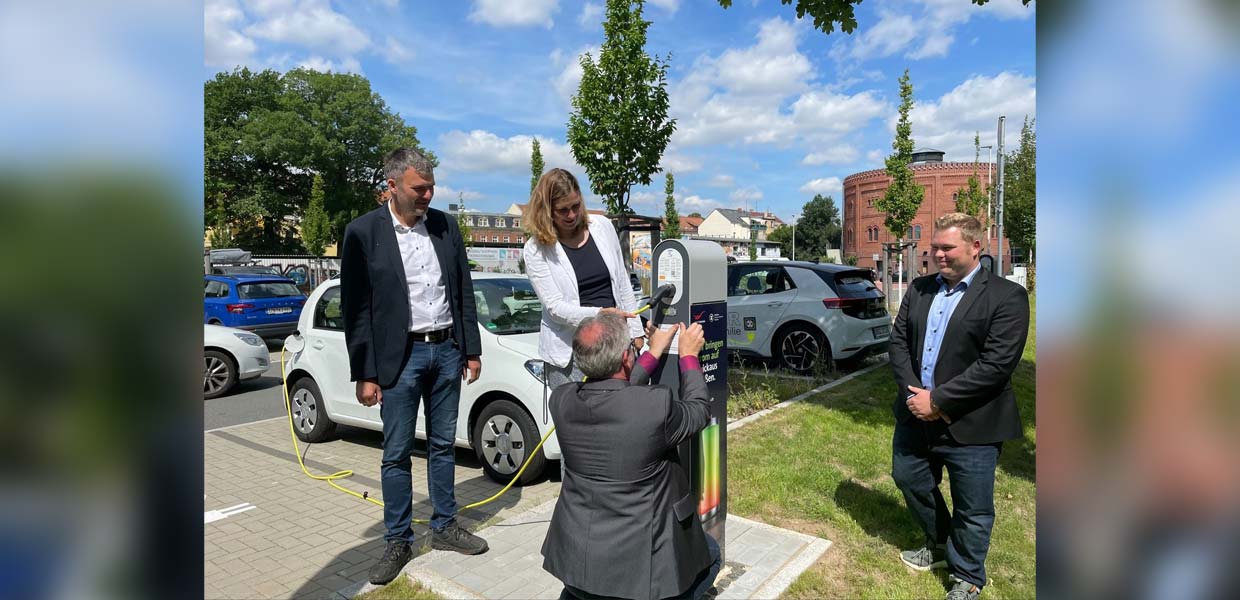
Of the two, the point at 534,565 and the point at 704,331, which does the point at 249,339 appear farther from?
the point at 704,331

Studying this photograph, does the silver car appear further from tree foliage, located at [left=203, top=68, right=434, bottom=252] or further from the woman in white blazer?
tree foliage, located at [left=203, top=68, right=434, bottom=252]

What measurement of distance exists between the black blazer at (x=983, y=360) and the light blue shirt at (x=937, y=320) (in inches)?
1.7

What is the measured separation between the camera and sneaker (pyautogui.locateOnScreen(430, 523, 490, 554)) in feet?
13.4

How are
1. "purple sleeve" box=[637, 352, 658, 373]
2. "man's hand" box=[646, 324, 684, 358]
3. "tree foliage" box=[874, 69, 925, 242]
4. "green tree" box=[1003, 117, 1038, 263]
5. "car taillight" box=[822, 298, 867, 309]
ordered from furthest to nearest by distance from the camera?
"green tree" box=[1003, 117, 1038, 263] < "tree foliage" box=[874, 69, 925, 242] < "car taillight" box=[822, 298, 867, 309] < "man's hand" box=[646, 324, 684, 358] < "purple sleeve" box=[637, 352, 658, 373]

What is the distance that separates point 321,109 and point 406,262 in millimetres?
51332

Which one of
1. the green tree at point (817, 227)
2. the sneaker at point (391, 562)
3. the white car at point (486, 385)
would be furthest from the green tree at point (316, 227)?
the green tree at point (817, 227)

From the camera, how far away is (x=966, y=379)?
3336 mm

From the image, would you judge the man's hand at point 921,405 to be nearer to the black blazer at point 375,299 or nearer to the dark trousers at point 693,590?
the dark trousers at point 693,590

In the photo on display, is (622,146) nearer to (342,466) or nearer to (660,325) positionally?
(342,466)

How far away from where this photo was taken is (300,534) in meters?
4.67

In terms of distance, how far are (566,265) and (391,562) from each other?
1.91 metres

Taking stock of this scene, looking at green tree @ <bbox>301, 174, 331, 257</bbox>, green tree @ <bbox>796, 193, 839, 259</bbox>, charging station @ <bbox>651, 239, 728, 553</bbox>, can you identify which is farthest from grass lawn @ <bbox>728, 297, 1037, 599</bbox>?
green tree @ <bbox>796, 193, 839, 259</bbox>

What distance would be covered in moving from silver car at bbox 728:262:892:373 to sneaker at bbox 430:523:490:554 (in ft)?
22.7
